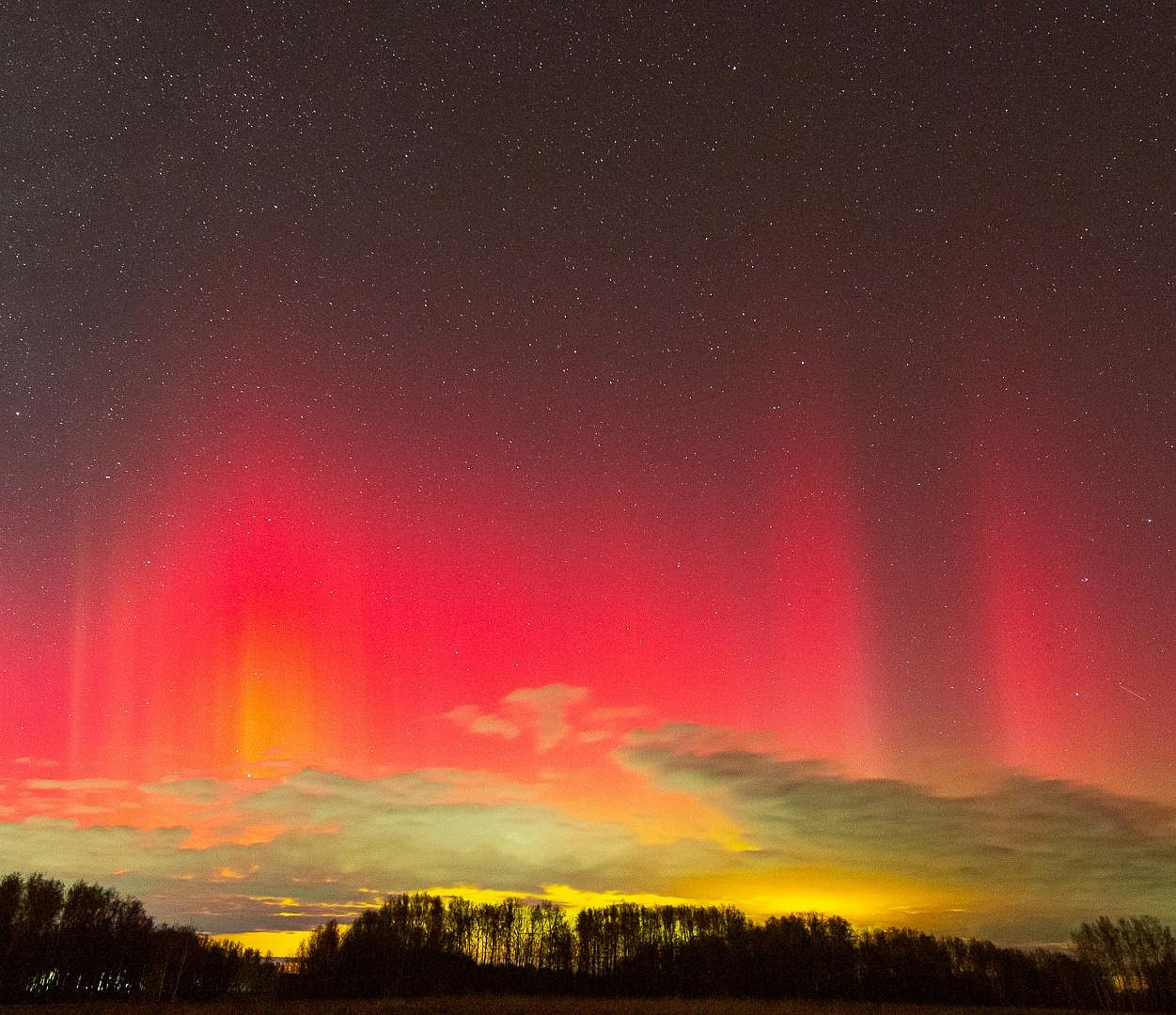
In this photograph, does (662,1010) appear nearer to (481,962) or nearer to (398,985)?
(398,985)

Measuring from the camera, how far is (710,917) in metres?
149

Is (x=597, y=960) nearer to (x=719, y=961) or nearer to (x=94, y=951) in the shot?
(x=719, y=961)

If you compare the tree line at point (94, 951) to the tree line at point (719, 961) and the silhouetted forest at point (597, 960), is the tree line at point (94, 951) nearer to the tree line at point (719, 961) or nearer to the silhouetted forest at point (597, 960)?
the silhouetted forest at point (597, 960)

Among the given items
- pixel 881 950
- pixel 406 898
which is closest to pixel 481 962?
pixel 406 898

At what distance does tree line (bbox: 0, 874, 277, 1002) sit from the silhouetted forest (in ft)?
0.70

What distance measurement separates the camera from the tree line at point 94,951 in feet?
297

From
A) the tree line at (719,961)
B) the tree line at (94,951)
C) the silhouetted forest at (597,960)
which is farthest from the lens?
the tree line at (719,961)

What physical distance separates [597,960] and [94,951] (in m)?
75.6

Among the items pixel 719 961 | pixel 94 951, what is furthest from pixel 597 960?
pixel 94 951

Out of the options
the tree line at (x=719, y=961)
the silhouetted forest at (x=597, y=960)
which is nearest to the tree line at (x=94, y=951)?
the silhouetted forest at (x=597, y=960)

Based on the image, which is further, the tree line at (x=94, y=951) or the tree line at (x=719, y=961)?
the tree line at (x=719, y=961)

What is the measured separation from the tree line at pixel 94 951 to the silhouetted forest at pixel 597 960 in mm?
215

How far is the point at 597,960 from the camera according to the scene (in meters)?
142

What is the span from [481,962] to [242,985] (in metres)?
36.9
